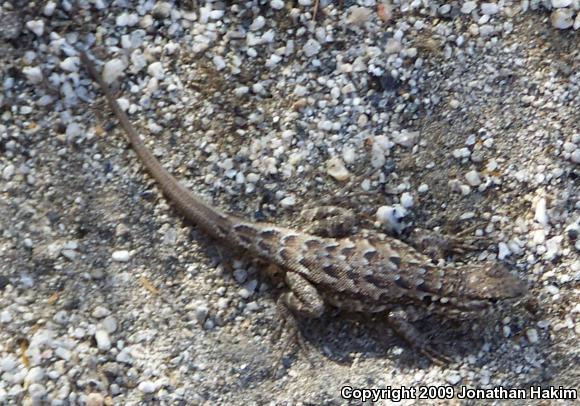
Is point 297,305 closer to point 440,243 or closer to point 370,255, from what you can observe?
point 370,255


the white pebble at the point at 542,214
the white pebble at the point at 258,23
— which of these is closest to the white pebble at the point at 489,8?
the white pebble at the point at 542,214

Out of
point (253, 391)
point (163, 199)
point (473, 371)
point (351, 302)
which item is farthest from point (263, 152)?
point (473, 371)

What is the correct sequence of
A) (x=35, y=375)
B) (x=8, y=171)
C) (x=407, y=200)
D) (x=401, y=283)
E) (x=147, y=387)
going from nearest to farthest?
(x=35, y=375) → (x=147, y=387) → (x=8, y=171) → (x=401, y=283) → (x=407, y=200)

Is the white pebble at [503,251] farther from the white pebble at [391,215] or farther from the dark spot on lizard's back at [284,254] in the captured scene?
the dark spot on lizard's back at [284,254]

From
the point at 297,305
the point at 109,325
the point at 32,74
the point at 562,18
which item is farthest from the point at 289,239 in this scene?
the point at 562,18

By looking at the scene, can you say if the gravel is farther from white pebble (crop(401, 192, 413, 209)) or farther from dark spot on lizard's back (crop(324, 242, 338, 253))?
dark spot on lizard's back (crop(324, 242, 338, 253))

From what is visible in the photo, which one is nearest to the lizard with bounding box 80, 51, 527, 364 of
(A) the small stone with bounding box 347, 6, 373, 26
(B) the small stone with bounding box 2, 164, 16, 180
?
(B) the small stone with bounding box 2, 164, 16, 180

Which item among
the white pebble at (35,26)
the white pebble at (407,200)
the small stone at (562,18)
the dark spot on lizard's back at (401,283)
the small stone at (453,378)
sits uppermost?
the small stone at (562,18)
